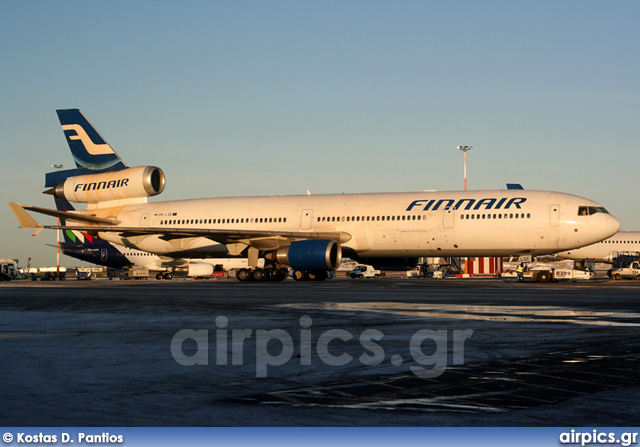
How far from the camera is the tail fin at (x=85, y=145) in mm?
49781

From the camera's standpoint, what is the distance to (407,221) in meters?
40.2

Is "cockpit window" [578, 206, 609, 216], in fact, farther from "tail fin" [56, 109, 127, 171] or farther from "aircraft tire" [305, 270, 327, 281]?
"tail fin" [56, 109, 127, 171]

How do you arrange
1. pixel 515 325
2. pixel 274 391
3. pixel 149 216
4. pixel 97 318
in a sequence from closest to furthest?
pixel 274 391
pixel 515 325
pixel 97 318
pixel 149 216

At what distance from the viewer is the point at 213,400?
271 inches

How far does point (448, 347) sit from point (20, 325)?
9032 mm

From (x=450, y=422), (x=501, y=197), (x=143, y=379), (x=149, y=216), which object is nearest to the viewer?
(x=450, y=422)

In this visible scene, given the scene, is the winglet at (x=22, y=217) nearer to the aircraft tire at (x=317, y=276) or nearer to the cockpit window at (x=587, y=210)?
the aircraft tire at (x=317, y=276)

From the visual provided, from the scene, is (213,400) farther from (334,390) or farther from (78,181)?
(78,181)

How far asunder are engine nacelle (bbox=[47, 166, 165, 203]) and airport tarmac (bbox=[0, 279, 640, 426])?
103 feet

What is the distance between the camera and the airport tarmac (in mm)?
6203

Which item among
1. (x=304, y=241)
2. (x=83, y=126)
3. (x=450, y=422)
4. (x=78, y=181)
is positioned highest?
(x=83, y=126)

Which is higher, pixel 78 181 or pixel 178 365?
pixel 78 181

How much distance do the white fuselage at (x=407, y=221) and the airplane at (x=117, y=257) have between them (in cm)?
1335

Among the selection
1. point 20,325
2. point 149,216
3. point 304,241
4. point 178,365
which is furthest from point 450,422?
point 149,216
